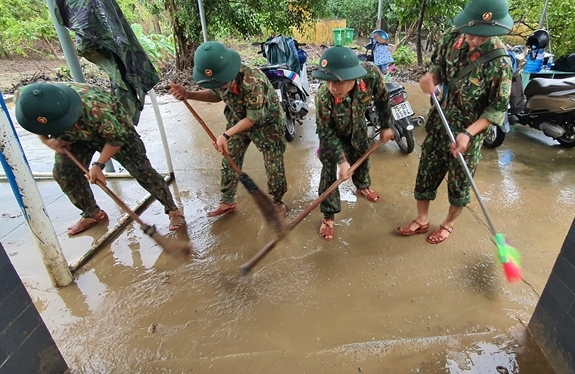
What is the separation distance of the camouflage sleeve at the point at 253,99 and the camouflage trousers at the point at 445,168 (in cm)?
125

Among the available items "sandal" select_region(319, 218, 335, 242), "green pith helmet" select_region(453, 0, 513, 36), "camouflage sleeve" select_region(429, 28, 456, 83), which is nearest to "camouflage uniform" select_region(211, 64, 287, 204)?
"sandal" select_region(319, 218, 335, 242)

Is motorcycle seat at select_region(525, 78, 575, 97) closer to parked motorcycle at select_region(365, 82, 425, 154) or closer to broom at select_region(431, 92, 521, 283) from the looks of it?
parked motorcycle at select_region(365, 82, 425, 154)

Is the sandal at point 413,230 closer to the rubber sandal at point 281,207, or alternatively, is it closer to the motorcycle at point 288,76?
the rubber sandal at point 281,207

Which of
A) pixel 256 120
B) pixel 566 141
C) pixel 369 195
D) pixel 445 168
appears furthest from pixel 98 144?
pixel 566 141

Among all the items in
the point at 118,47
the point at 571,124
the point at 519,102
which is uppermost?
the point at 118,47

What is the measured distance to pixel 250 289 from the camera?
Answer: 236cm

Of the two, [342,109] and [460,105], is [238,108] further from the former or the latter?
[460,105]

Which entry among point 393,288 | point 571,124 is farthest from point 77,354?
point 571,124

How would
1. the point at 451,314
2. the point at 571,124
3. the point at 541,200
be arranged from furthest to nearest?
the point at 571,124 < the point at 541,200 < the point at 451,314

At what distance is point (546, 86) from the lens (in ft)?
13.1

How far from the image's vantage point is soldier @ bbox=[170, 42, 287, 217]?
7.66ft

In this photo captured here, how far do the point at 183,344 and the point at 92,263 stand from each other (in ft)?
3.92

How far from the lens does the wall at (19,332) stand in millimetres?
1487

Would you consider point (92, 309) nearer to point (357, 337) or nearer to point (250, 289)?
point (250, 289)
